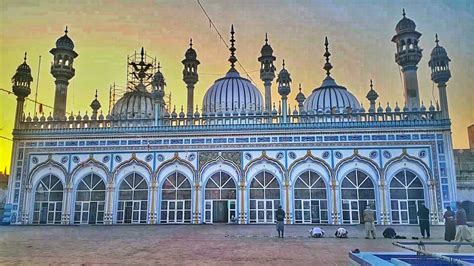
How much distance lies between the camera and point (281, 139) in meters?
22.4

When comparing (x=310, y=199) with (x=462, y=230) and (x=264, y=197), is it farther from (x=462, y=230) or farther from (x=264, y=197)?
(x=462, y=230)

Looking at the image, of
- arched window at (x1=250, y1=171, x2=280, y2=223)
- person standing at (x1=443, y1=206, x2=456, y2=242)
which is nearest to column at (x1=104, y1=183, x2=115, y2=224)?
arched window at (x1=250, y1=171, x2=280, y2=223)

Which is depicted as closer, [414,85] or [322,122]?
[322,122]

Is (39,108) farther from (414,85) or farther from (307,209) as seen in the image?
(414,85)

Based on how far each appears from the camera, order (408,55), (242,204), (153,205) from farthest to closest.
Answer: (408,55) < (153,205) < (242,204)

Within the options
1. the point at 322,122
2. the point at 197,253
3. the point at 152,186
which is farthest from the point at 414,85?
the point at 197,253

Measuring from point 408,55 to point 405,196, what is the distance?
28.5 feet

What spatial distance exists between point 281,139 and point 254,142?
1.49 m

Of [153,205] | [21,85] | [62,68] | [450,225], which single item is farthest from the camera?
Result: [62,68]

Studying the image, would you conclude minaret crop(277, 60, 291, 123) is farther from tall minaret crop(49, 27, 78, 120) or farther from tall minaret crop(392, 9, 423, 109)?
tall minaret crop(49, 27, 78, 120)

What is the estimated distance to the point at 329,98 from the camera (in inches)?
1109

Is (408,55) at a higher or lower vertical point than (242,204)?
higher

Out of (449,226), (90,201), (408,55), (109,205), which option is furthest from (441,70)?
(90,201)

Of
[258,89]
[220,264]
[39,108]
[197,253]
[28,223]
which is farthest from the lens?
[258,89]
